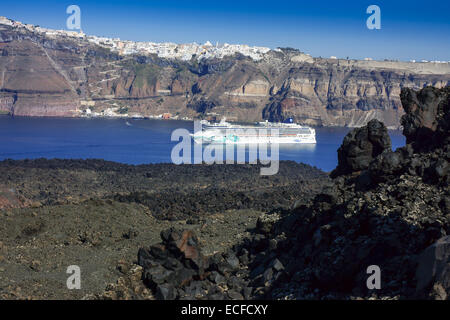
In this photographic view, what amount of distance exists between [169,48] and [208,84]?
4860cm

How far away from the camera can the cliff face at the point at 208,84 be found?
111 m

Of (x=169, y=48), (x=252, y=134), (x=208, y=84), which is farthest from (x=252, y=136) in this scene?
(x=169, y=48)

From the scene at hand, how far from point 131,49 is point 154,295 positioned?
149874 millimetres

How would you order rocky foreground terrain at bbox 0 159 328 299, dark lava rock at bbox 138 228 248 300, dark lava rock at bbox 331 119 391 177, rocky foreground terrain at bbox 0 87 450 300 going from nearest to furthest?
rocky foreground terrain at bbox 0 87 450 300 → dark lava rock at bbox 138 228 248 300 → rocky foreground terrain at bbox 0 159 328 299 → dark lava rock at bbox 331 119 391 177

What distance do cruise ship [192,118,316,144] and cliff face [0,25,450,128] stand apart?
42.6m

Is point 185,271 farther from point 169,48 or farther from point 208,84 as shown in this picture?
point 169,48

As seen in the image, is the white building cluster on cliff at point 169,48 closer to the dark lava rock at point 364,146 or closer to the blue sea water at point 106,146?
the blue sea water at point 106,146

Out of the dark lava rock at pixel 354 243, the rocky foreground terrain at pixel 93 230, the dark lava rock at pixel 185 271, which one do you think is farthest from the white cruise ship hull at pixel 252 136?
the dark lava rock at pixel 185 271

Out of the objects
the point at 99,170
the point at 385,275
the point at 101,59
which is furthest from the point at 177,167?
the point at 101,59

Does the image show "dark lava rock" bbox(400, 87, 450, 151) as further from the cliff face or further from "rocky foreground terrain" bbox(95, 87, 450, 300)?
the cliff face

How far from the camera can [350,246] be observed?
7.41m

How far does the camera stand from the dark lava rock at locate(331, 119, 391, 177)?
11867 millimetres

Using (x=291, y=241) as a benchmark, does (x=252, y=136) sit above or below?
above

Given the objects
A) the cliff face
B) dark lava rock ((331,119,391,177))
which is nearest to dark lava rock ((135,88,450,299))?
dark lava rock ((331,119,391,177))
